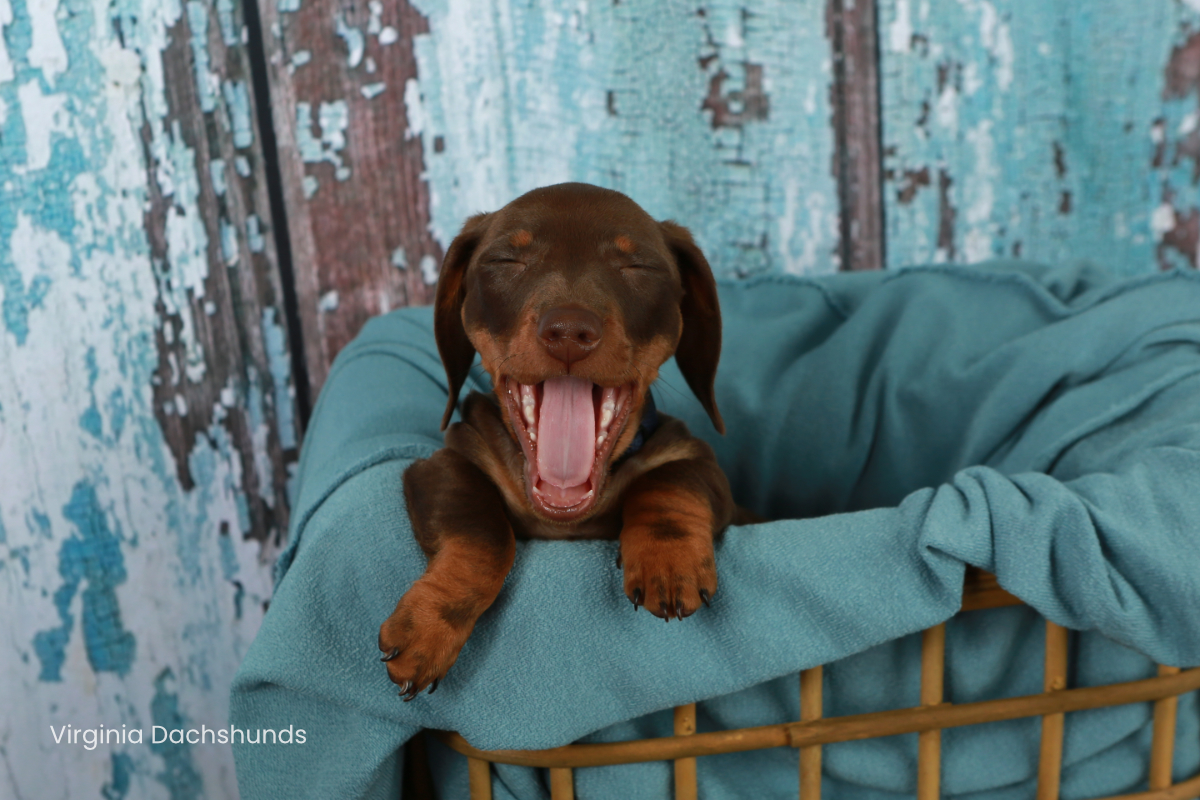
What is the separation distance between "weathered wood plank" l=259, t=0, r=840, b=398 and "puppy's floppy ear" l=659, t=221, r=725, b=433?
810 mm

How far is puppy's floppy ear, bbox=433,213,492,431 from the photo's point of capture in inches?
56.6

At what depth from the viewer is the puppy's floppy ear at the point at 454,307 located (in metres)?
1.44

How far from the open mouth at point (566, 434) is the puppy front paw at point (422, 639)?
213 mm

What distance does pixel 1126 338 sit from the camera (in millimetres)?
1697

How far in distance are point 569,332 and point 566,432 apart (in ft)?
0.55

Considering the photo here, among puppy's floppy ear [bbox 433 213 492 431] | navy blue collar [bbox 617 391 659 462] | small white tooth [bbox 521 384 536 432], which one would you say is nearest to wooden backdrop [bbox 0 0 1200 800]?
puppy's floppy ear [bbox 433 213 492 431]

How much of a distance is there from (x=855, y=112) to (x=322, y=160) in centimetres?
142

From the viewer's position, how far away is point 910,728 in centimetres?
113

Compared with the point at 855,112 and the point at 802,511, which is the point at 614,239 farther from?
the point at 855,112

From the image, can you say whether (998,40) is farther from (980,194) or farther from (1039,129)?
(980,194)

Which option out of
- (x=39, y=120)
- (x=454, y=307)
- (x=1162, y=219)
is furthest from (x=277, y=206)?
(x=1162, y=219)

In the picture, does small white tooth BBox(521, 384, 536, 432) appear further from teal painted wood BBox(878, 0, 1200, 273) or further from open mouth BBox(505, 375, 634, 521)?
teal painted wood BBox(878, 0, 1200, 273)

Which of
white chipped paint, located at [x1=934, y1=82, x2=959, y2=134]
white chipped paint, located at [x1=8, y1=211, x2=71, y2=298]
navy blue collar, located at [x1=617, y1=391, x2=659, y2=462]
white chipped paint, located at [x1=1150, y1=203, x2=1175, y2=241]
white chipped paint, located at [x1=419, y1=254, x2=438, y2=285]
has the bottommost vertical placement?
navy blue collar, located at [x1=617, y1=391, x2=659, y2=462]

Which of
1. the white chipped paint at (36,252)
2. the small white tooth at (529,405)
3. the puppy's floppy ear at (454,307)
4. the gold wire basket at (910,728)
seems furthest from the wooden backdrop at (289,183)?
the gold wire basket at (910,728)
